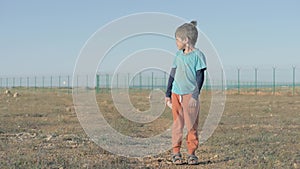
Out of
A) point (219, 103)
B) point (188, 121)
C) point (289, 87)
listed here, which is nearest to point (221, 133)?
point (219, 103)

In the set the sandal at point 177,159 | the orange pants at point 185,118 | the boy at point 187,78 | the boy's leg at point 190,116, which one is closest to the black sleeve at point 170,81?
the boy at point 187,78

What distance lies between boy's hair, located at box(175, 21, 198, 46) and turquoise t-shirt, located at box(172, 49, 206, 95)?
161 mm

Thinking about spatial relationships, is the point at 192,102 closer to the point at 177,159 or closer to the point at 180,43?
the point at 180,43

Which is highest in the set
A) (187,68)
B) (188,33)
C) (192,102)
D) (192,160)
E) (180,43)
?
(188,33)

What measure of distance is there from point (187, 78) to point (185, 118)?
534 millimetres

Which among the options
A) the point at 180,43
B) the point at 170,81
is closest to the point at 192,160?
the point at 170,81

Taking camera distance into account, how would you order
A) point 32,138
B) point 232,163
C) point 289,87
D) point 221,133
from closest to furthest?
point 232,163 < point 32,138 < point 221,133 < point 289,87

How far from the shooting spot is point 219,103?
8148mm

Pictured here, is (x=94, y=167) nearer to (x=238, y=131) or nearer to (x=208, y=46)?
(x=208, y=46)

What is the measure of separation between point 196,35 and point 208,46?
1.86 feet

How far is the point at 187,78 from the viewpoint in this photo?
6.52 meters

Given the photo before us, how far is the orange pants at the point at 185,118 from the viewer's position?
21.4ft

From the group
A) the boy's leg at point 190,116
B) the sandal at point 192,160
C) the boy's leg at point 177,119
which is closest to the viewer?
the boy's leg at point 190,116

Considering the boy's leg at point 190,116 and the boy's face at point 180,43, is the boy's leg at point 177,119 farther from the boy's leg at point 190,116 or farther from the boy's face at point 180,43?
the boy's face at point 180,43
